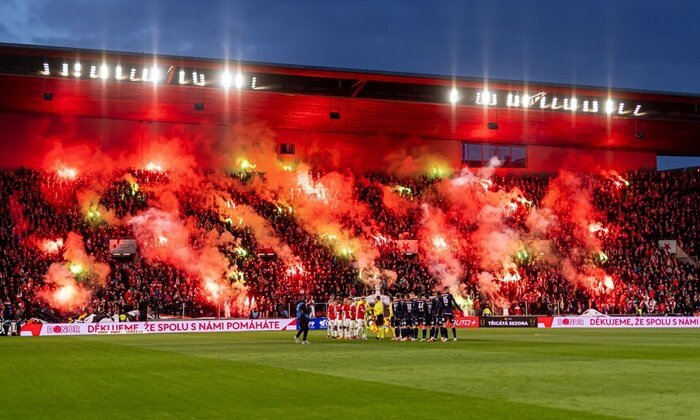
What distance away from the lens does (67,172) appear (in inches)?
2365

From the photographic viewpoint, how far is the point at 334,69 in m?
51.7

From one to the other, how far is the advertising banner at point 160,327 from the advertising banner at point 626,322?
600 inches

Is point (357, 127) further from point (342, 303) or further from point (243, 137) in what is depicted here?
point (342, 303)

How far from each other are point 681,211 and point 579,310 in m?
14.9

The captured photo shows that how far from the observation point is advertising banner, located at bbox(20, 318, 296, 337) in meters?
45.0

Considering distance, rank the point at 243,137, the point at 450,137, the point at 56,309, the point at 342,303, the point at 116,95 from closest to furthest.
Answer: the point at 342,303 < the point at 56,309 < the point at 116,95 < the point at 243,137 < the point at 450,137

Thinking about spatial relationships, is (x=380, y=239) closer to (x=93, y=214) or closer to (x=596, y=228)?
(x=596, y=228)

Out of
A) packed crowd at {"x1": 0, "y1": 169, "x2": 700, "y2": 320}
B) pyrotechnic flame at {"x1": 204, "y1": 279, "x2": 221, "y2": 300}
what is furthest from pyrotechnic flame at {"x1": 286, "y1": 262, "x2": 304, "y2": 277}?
pyrotechnic flame at {"x1": 204, "y1": 279, "x2": 221, "y2": 300}

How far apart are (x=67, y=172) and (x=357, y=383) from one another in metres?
47.6

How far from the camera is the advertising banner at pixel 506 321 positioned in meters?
51.1

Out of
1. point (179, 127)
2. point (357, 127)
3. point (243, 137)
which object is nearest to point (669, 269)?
point (357, 127)

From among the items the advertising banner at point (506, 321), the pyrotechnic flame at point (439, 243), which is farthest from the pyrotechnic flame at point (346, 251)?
the advertising banner at point (506, 321)

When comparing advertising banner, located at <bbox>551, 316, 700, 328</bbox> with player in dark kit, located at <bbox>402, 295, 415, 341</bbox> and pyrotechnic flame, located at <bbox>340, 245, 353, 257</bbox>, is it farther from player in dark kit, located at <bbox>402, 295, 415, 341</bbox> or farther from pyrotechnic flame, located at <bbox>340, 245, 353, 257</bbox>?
player in dark kit, located at <bbox>402, 295, 415, 341</bbox>

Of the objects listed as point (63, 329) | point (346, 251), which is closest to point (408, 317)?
point (63, 329)
